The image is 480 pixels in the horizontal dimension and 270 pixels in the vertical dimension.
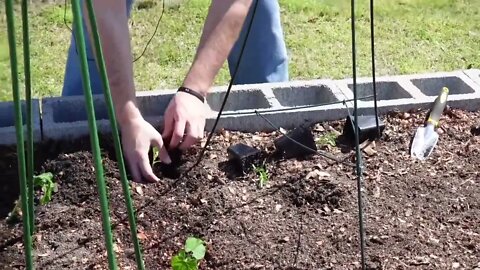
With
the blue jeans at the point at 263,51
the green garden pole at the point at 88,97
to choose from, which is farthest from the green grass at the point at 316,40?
the green garden pole at the point at 88,97

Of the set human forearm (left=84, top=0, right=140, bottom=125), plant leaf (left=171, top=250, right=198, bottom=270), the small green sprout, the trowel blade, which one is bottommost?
the small green sprout

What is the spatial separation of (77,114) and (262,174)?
Result: 0.69 m

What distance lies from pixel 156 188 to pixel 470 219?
2.93 feet

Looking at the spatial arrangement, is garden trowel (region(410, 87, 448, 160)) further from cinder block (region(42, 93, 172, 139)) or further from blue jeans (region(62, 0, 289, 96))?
cinder block (region(42, 93, 172, 139))

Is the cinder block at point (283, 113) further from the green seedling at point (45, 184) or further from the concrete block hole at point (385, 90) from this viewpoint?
the green seedling at point (45, 184)

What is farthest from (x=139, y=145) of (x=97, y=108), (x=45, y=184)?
(x=97, y=108)

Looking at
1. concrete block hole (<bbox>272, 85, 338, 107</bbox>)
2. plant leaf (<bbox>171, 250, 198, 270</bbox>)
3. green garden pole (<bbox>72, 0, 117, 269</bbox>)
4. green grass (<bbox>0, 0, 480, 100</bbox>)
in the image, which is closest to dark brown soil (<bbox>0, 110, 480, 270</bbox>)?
plant leaf (<bbox>171, 250, 198, 270</bbox>)

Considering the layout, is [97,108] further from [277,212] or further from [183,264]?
[183,264]

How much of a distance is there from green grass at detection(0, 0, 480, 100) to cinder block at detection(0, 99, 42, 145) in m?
1.13

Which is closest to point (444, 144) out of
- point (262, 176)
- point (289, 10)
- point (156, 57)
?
point (262, 176)

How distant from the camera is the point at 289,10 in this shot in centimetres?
476

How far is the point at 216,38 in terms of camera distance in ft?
8.46

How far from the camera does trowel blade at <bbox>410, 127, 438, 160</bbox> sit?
99.7 inches

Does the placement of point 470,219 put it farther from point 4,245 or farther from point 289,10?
point 289,10
